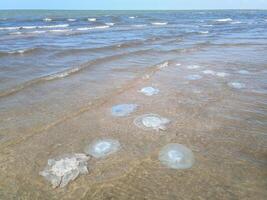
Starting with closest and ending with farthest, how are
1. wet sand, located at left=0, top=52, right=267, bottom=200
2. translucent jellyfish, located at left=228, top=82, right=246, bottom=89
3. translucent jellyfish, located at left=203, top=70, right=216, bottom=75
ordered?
wet sand, located at left=0, top=52, right=267, bottom=200, translucent jellyfish, located at left=228, top=82, right=246, bottom=89, translucent jellyfish, located at left=203, top=70, right=216, bottom=75

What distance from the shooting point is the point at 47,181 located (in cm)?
333

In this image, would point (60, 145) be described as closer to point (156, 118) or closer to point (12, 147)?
point (12, 147)

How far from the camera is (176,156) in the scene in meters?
3.85

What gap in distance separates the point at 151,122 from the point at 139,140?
28.4 inches

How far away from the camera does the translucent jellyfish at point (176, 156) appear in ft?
11.9

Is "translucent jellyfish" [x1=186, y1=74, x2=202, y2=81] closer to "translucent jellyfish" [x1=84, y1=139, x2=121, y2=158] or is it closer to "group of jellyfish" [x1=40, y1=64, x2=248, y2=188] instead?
"group of jellyfish" [x1=40, y1=64, x2=248, y2=188]

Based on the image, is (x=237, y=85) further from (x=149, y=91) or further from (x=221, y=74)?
(x=149, y=91)

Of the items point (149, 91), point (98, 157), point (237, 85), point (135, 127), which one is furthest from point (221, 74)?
point (98, 157)

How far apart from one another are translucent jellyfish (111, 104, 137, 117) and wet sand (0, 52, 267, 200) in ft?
0.47

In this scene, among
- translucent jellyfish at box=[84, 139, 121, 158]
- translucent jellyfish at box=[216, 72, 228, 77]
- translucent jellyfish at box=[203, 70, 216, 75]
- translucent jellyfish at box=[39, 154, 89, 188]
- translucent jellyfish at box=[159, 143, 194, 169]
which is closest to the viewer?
translucent jellyfish at box=[39, 154, 89, 188]

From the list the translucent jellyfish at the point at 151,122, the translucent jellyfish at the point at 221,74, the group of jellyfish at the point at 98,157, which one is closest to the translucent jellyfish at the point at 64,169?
the group of jellyfish at the point at 98,157

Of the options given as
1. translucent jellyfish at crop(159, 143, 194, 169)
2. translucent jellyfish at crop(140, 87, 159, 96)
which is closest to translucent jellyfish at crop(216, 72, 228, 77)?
translucent jellyfish at crop(140, 87, 159, 96)

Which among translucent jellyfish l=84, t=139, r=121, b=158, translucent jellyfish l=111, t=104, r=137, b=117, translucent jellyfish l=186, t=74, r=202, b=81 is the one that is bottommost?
translucent jellyfish l=111, t=104, r=137, b=117

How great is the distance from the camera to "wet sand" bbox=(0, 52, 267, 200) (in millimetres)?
3184
